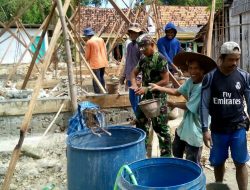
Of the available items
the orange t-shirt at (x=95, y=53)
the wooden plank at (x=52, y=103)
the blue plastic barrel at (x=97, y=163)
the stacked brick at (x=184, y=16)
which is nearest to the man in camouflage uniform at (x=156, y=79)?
the blue plastic barrel at (x=97, y=163)

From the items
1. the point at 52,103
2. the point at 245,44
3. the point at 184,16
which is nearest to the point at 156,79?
the point at 52,103

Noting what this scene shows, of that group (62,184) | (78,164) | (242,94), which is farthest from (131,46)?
(78,164)

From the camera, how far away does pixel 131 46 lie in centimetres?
567

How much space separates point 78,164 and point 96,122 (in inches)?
43.3

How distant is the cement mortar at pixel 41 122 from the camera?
634 centimetres

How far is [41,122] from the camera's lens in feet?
21.1

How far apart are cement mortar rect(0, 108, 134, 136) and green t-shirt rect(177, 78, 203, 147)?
291cm

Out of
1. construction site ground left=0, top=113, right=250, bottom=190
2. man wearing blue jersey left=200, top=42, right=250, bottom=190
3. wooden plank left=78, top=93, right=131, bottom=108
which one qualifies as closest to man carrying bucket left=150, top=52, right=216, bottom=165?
man wearing blue jersey left=200, top=42, right=250, bottom=190

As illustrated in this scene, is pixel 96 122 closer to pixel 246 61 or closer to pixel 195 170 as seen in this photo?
pixel 195 170

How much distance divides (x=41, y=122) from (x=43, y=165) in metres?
1.37

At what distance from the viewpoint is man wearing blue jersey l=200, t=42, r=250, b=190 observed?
3.18 metres

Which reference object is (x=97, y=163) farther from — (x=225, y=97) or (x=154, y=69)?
(x=154, y=69)

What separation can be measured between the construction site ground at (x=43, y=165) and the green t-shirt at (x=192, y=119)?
2.61 ft

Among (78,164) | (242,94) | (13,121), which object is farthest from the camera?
(13,121)
